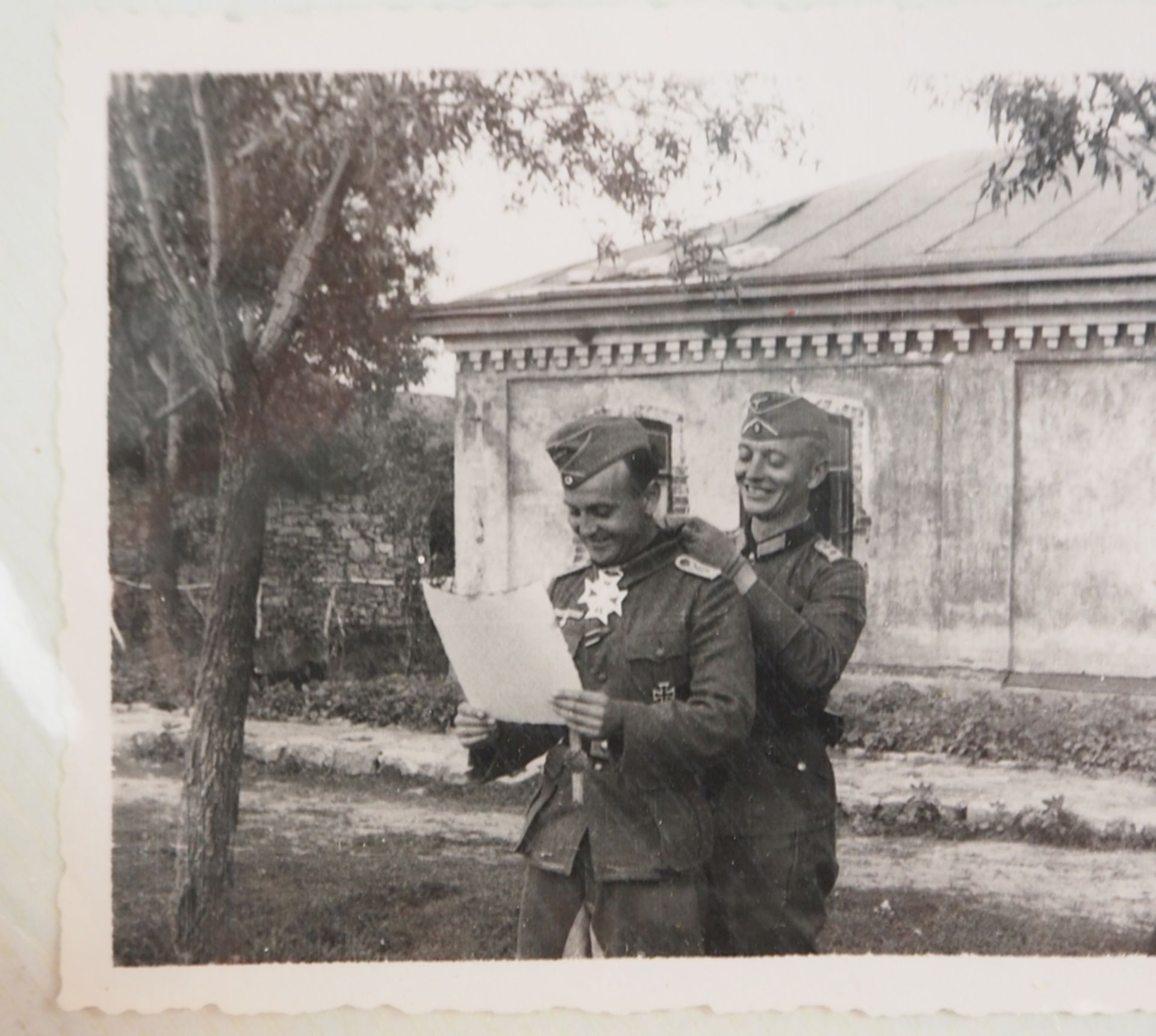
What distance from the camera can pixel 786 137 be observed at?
315cm

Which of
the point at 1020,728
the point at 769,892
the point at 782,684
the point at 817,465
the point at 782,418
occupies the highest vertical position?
the point at 782,418

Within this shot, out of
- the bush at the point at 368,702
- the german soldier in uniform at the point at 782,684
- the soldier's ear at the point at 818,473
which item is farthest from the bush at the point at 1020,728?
the bush at the point at 368,702

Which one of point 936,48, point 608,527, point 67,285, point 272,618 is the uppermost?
point 936,48

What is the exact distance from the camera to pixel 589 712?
119 inches

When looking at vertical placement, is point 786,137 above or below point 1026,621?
above

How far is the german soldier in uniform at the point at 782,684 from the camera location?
10.1 feet

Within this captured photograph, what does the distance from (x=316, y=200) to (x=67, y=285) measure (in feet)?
2.18

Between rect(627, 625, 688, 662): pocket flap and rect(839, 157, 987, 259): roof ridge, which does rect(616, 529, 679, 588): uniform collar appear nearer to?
rect(627, 625, 688, 662): pocket flap

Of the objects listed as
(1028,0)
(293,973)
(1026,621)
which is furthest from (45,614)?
(1028,0)

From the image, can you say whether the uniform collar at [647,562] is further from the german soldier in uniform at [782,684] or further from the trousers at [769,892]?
the trousers at [769,892]

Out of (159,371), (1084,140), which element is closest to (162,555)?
(159,371)

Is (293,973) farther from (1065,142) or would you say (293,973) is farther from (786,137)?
(1065,142)

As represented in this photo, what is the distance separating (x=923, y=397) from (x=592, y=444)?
862 mm

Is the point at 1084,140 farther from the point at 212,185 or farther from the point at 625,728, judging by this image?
the point at 212,185
